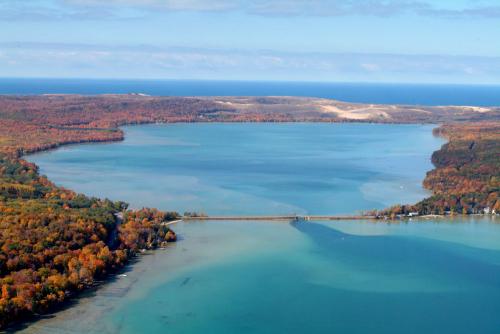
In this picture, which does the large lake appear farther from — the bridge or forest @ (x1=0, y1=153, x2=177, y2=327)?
forest @ (x1=0, y1=153, x2=177, y2=327)

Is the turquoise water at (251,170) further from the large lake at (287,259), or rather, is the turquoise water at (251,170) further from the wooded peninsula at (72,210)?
the wooded peninsula at (72,210)

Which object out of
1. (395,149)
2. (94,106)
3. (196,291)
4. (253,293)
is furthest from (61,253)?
(94,106)

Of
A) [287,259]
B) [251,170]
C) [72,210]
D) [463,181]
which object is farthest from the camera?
[251,170]

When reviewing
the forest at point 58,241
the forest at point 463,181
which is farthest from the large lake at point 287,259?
the forest at point 463,181

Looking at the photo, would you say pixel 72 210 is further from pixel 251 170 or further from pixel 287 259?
pixel 251 170

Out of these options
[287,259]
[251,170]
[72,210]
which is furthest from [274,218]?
[251,170]

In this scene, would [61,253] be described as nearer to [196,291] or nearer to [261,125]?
[196,291]

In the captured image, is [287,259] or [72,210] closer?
[287,259]

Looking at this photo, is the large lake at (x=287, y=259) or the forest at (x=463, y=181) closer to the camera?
the large lake at (x=287, y=259)
